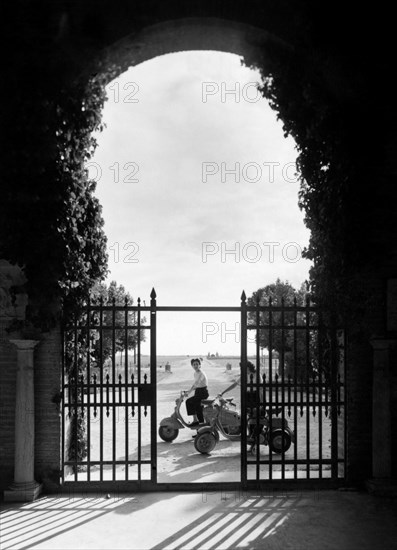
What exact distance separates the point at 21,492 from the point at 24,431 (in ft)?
2.52

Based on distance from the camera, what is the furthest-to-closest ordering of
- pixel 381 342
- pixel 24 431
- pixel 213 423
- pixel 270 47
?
1. pixel 213 423
2. pixel 270 47
3. pixel 381 342
4. pixel 24 431

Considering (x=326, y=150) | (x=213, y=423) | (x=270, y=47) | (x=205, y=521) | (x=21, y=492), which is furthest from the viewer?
(x=213, y=423)

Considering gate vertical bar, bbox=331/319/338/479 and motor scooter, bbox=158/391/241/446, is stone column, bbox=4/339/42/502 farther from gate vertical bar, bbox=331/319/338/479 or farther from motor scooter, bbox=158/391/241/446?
gate vertical bar, bbox=331/319/338/479

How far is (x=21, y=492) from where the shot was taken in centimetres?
649

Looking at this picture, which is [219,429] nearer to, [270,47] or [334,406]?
[334,406]

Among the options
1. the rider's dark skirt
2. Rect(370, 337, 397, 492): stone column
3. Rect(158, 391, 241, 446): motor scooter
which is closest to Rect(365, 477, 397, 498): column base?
Rect(370, 337, 397, 492): stone column

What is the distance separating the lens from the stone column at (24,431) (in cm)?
652

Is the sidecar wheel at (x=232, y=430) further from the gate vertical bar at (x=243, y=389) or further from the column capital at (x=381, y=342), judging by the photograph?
the column capital at (x=381, y=342)

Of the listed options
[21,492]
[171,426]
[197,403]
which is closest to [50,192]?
[21,492]

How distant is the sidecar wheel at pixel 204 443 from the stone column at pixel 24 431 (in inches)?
143

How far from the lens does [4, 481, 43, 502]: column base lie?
6.48m

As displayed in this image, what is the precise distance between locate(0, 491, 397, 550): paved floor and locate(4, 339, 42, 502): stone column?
0.16 metres

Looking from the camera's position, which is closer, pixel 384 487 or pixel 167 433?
pixel 384 487

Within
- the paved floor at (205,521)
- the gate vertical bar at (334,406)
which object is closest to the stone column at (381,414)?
the paved floor at (205,521)
